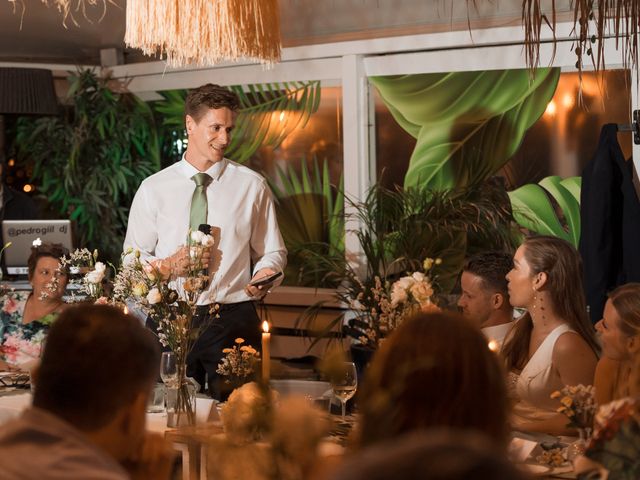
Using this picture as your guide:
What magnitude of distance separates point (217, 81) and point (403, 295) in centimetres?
372

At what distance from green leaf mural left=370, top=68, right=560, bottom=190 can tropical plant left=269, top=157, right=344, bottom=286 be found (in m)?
0.51

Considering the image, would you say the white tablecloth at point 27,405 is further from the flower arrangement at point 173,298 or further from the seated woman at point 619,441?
the seated woman at point 619,441

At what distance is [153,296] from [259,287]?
103cm

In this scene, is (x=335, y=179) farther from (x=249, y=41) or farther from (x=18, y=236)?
(x=249, y=41)

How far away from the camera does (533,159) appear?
5508 mm

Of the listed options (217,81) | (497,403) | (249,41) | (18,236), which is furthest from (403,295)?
(217,81)

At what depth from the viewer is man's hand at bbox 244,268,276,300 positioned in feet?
13.5

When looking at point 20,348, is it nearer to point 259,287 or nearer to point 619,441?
point 259,287

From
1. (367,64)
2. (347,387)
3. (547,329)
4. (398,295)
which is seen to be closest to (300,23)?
(367,64)

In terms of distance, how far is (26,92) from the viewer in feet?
19.8

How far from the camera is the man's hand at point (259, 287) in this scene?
4121 mm

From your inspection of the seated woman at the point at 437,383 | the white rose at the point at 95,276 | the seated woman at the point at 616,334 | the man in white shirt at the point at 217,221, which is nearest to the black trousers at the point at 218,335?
the man in white shirt at the point at 217,221

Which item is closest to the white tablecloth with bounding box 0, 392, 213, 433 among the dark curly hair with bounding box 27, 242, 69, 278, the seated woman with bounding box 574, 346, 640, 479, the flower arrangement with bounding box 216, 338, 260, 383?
the flower arrangement with bounding box 216, 338, 260, 383

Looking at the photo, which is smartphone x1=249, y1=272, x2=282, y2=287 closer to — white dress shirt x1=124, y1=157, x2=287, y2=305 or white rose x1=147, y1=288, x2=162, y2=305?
white dress shirt x1=124, y1=157, x2=287, y2=305
